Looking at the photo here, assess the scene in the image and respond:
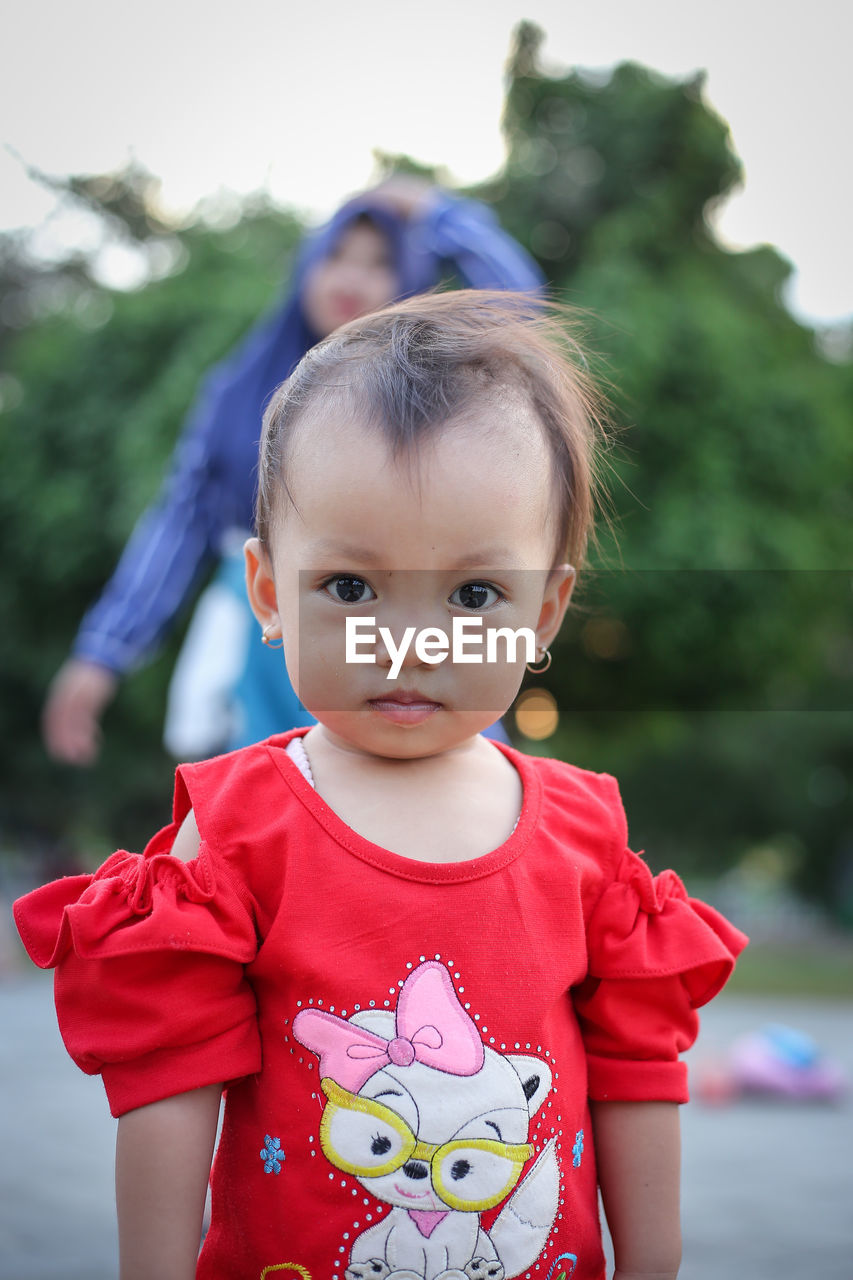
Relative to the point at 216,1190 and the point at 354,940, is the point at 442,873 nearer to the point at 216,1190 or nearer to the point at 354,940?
the point at 354,940

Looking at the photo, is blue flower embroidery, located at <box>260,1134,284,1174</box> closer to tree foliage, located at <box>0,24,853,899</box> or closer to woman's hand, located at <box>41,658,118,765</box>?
woman's hand, located at <box>41,658,118,765</box>

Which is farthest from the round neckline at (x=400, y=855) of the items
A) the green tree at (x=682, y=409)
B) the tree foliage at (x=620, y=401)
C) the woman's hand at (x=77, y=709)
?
the green tree at (x=682, y=409)

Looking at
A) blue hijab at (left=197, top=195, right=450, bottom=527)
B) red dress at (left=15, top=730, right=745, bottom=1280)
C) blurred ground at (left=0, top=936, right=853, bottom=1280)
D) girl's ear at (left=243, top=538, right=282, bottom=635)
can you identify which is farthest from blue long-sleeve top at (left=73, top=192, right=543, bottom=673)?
red dress at (left=15, top=730, right=745, bottom=1280)

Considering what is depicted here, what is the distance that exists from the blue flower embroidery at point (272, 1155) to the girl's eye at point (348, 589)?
1.81 ft

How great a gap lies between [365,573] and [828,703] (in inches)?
650

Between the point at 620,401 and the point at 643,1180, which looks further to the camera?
the point at 620,401

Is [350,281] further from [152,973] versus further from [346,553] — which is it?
[152,973]

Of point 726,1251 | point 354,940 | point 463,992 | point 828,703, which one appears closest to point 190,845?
point 354,940

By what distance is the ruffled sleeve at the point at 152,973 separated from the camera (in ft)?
3.63

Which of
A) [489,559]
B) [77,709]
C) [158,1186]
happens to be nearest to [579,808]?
[489,559]

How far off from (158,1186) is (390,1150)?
231 millimetres

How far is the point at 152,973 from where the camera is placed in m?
1.12

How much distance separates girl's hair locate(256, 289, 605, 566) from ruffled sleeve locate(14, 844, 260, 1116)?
1.45 ft

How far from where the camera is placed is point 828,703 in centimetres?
1661
